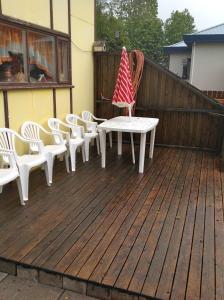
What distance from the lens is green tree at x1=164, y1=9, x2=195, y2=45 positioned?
1101 inches

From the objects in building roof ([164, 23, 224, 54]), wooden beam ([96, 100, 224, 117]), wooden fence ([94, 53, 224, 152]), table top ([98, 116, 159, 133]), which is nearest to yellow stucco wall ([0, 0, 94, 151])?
wooden fence ([94, 53, 224, 152])

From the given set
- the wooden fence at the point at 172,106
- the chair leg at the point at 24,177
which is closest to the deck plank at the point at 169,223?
the wooden fence at the point at 172,106

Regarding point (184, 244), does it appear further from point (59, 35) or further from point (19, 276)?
point (59, 35)

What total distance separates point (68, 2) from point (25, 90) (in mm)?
1979

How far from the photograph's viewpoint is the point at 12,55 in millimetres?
3648

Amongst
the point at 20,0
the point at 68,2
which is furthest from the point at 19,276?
the point at 68,2

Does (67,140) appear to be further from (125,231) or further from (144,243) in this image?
(144,243)

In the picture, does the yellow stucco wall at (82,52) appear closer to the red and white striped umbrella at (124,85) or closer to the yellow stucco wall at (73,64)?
the yellow stucco wall at (73,64)

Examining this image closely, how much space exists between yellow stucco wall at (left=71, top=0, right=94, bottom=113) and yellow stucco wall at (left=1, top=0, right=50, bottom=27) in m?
0.89

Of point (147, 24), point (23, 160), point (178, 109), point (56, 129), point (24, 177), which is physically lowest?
point (24, 177)

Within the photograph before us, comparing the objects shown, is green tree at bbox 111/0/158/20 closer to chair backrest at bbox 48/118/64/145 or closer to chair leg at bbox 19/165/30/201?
chair backrest at bbox 48/118/64/145

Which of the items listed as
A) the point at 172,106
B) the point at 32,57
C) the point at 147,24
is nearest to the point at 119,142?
the point at 172,106

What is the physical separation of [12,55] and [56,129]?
4.07 ft

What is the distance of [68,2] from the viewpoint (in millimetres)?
4762
